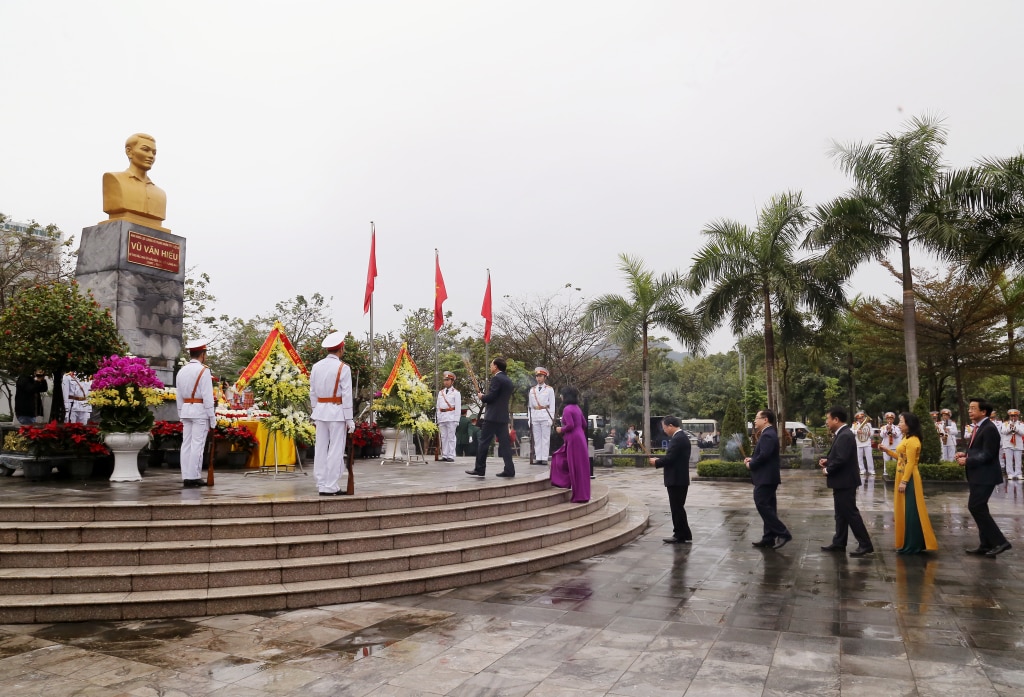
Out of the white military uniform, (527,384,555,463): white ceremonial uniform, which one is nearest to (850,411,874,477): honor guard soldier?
(527,384,555,463): white ceremonial uniform

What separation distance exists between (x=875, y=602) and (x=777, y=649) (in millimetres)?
1779

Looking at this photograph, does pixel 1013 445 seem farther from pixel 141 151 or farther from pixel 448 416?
pixel 141 151

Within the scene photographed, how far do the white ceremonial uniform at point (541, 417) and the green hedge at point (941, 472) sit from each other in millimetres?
8407

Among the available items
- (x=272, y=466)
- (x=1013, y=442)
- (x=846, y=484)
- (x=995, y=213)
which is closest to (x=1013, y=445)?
(x=1013, y=442)

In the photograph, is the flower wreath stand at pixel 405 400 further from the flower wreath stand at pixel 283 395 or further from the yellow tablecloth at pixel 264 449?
the flower wreath stand at pixel 283 395

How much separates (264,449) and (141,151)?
6.10m

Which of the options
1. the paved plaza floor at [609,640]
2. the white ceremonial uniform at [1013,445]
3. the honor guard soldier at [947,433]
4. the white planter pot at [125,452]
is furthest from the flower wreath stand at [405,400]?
the honor guard soldier at [947,433]

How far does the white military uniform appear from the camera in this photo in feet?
38.5

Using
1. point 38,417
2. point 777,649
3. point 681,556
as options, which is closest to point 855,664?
point 777,649

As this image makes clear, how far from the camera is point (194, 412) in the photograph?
8.84 m

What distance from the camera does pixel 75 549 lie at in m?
6.16

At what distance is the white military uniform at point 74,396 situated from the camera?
1175 centimetres

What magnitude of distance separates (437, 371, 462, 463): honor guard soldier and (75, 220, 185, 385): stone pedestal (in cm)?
496

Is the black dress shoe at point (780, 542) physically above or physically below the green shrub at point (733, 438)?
below
